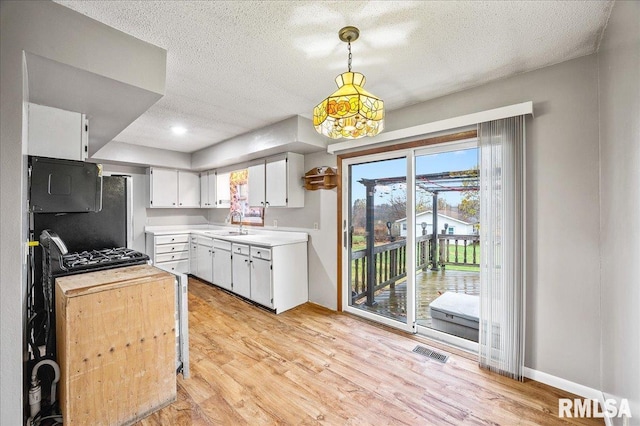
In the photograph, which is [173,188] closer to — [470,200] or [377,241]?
[377,241]

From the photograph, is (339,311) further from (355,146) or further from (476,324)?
(355,146)

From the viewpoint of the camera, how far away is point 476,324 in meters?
2.72

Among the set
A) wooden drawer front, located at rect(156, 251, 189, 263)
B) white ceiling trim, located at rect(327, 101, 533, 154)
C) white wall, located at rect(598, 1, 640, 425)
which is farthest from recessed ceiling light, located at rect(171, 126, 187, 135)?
white wall, located at rect(598, 1, 640, 425)

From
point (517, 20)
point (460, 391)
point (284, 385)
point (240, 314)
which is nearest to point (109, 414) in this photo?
point (284, 385)

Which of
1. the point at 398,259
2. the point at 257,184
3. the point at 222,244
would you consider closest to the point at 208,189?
the point at 222,244

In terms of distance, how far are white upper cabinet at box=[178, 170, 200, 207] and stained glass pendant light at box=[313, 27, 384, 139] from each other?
4600 mm

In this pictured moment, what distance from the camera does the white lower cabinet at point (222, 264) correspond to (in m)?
4.19

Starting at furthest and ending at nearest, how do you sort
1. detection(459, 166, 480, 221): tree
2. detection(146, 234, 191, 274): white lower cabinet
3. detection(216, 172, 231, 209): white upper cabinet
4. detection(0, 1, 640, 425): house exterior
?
detection(216, 172, 231, 209): white upper cabinet
detection(146, 234, 191, 274): white lower cabinet
detection(459, 166, 480, 221): tree
detection(0, 1, 640, 425): house exterior

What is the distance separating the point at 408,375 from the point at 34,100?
140 inches

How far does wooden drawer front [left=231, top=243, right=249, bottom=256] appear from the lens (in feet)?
12.6

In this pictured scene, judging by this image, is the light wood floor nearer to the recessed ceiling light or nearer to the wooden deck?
the wooden deck

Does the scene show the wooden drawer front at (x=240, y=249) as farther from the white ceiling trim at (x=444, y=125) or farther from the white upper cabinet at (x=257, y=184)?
the white ceiling trim at (x=444, y=125)

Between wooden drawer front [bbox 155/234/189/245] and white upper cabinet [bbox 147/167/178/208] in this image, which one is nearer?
wooden drawer front [bbox 155/234/189/245]

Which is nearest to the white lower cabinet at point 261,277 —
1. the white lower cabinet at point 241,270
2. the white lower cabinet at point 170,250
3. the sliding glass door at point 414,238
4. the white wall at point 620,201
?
the white lower cabinet at point 241,270
